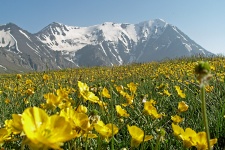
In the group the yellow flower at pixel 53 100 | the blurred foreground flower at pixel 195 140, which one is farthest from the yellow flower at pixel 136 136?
the yellow flower at pixel 53 100

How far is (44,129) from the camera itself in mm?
906

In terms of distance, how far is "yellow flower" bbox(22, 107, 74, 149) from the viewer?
0.78 m

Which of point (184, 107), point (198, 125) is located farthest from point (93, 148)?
point (198, 125)

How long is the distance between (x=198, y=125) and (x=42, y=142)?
2.18m

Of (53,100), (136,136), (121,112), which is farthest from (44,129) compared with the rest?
(121,112)

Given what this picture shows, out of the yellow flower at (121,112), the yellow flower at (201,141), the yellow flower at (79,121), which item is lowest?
the yellow flower at (201,141)

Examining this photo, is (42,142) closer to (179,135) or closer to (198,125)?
(179,135)

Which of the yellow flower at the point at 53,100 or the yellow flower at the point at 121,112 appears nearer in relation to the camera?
the yellow flower at the point at 53,100

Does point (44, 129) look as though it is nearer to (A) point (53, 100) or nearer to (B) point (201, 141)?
(B) point (201, 141)

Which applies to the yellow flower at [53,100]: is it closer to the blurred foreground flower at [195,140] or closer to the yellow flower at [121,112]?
the yellow flower at [121,112]

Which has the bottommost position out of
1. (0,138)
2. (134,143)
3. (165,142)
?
(165,142)

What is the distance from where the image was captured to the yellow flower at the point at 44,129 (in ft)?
2.56

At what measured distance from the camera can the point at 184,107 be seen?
229 centimetres

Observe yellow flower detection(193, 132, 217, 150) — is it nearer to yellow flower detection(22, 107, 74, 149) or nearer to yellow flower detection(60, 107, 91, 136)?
yellow flower detection(60, 107, 91, 136)
